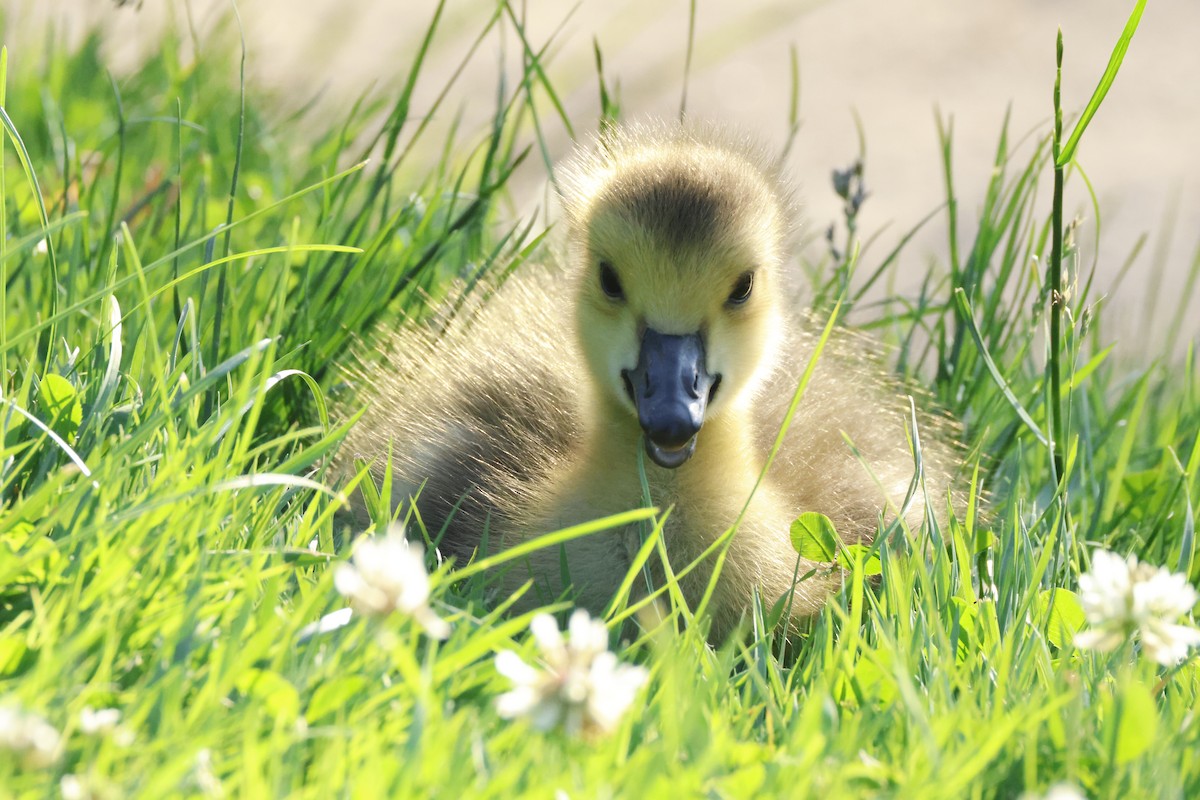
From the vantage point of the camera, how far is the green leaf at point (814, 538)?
243cm

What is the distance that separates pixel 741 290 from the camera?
257 cm

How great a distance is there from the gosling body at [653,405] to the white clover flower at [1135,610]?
0.48 m

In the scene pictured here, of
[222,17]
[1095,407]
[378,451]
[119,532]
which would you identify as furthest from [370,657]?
[222,17]

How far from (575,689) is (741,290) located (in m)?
1.32

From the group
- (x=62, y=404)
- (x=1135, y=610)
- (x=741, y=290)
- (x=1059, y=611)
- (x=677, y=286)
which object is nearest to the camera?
(x=1135, y=610)

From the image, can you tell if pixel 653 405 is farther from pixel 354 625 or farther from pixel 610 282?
pixel 354 625

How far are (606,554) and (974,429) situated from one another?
1081 millimetres

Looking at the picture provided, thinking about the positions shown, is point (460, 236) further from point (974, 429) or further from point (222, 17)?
point (222, 17)

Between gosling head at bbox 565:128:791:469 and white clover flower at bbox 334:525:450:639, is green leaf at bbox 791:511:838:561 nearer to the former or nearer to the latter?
gosling head at bbox 565:128:791:469

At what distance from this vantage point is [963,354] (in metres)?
3.19

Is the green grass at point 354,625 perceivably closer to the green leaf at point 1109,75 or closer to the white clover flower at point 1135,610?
the white clover flower at point 1135,610

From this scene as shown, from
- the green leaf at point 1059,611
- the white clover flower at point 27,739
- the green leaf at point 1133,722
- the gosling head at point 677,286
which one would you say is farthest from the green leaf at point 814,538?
the white clover flower at point 27,739

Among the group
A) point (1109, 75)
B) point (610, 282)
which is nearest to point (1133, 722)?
→ point (1109, 75)

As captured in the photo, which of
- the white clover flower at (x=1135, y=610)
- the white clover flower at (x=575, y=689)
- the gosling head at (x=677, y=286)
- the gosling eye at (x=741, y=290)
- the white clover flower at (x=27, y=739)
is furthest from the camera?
the gosling eye at (x=741, y=290)
